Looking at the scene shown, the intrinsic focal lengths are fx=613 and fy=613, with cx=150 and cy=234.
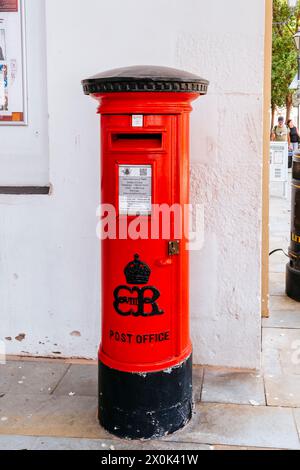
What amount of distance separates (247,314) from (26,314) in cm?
161

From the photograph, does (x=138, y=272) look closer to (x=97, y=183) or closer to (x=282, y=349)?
(x=97, y=183)

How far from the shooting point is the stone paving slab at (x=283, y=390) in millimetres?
3865

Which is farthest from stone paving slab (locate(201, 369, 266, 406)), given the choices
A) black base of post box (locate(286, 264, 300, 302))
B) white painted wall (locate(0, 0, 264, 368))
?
black base of post box (locate(286, 264, 300, 302))

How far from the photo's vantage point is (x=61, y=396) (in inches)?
156

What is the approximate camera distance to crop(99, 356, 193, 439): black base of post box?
11.2 feet

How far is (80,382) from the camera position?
13.7ft

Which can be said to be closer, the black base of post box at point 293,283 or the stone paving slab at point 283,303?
the stone paving slab at point 283,303

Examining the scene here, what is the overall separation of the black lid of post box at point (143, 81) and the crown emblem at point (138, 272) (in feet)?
2.91

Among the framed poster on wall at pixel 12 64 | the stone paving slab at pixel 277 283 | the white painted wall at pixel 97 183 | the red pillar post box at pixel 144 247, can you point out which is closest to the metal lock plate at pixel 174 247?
the red pillar post box at pixel 144 247

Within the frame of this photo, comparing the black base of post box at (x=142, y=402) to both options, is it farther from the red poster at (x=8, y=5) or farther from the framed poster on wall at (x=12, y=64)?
the red poster at (x=8, y=5)

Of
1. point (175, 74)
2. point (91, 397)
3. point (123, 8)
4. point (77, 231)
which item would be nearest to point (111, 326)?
point (91, 397)

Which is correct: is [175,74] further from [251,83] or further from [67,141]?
[67,141]

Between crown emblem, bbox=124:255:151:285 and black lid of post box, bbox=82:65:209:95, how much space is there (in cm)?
89

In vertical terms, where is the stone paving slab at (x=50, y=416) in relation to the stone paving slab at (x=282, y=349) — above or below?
below
